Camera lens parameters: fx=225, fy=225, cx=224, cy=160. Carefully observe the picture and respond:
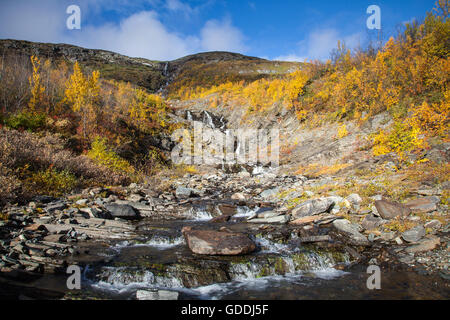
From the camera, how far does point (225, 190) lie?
1525cm

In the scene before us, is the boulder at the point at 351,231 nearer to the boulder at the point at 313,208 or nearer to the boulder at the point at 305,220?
the boulder at the point at 305,220

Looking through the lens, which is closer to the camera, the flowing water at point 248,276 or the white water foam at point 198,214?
the flowing water at point 248,276

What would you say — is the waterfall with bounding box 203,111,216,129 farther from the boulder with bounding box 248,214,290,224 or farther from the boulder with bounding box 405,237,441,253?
the boulder with bounding box 405,237,441,253

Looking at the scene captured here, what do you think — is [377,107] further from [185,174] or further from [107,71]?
[107,71]

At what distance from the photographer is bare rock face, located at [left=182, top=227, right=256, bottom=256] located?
235 inches

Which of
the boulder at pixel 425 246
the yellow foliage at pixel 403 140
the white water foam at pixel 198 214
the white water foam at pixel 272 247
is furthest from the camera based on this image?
the yellow foliage at pixel 403 140

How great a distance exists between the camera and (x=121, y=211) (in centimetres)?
909

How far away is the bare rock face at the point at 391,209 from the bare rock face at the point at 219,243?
419 centimetres

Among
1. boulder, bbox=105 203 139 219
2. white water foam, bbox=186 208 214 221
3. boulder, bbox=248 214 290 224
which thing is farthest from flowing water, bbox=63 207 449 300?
white water foam, bbox=186 208 214 221

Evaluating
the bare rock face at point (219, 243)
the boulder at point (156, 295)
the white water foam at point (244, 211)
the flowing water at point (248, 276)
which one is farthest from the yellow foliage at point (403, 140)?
the boulder at point (156, 295)

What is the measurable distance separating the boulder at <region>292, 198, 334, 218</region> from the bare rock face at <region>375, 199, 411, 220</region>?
5.28 feet

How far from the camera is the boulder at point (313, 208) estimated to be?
834 cm

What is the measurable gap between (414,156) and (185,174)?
1589 centimetres
